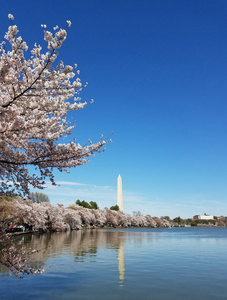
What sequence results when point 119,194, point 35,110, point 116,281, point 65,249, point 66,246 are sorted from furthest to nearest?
point 119,194 → point 66,246 → point 65,249 → point 116,281 → point 35,110

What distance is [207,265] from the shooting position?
2055 cm

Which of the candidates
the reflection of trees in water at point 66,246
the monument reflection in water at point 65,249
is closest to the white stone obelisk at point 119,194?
the reflection of trees in water at point 66,246

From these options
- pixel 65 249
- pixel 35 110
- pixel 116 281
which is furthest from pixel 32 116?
pixel 65 249

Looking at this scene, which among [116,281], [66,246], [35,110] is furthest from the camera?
[66,246]

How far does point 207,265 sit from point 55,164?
1670 cm

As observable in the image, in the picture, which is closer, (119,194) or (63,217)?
(63,217)

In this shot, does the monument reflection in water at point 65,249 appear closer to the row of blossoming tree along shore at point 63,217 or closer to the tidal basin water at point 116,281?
the tidal basin water at point 116,281

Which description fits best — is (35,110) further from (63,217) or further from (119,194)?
(119,194)

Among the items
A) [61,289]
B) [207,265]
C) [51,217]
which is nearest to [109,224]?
[51,217]

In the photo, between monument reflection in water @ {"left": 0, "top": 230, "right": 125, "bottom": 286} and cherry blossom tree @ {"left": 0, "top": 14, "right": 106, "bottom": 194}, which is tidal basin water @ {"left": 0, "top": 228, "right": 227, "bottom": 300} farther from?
cherry blossom tree @ {"left": 0, "top": 14, "right": 106, "bottom": 194}

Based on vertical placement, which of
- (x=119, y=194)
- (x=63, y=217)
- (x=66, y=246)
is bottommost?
(x=66, y=246)

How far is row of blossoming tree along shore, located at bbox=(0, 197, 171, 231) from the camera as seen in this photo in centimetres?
5006

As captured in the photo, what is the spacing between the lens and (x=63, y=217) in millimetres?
77188

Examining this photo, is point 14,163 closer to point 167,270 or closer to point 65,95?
point 65,95
